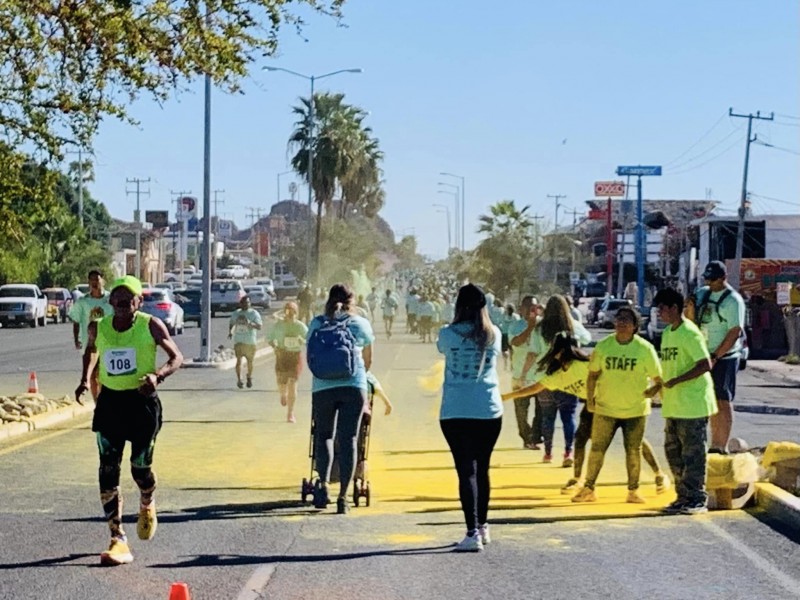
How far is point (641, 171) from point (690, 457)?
86.1m

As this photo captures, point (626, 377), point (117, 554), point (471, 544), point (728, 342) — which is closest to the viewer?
point (117, 554)

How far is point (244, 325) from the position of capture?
78.4ft

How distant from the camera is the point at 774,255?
70.3m

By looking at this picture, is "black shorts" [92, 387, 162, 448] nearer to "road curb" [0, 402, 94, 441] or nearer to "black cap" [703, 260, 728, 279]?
"black cap" [703, 260, 728, 279]

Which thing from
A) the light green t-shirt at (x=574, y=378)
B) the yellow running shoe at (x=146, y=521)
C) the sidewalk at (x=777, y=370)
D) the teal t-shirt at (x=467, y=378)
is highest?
the teal t-shirt at (x=467, y=378)

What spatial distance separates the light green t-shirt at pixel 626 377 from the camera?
1187 cm

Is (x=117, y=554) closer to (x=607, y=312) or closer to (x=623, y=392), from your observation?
(x=623, y=392)

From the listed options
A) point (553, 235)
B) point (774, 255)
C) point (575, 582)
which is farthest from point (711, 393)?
point (553, 235)

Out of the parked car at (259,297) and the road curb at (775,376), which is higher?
the parked car at (259,297)

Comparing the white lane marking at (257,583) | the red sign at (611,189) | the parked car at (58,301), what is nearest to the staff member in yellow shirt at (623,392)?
the white lane marking at (257,583)

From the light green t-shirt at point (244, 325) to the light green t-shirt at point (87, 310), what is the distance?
610cm

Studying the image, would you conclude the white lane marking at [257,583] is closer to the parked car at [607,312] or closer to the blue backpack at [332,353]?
the blue backpack at [332,353]

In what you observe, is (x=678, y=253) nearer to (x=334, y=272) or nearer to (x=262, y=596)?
(x=334, y=272)

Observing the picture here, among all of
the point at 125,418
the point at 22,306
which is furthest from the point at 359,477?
the point at 22,306
